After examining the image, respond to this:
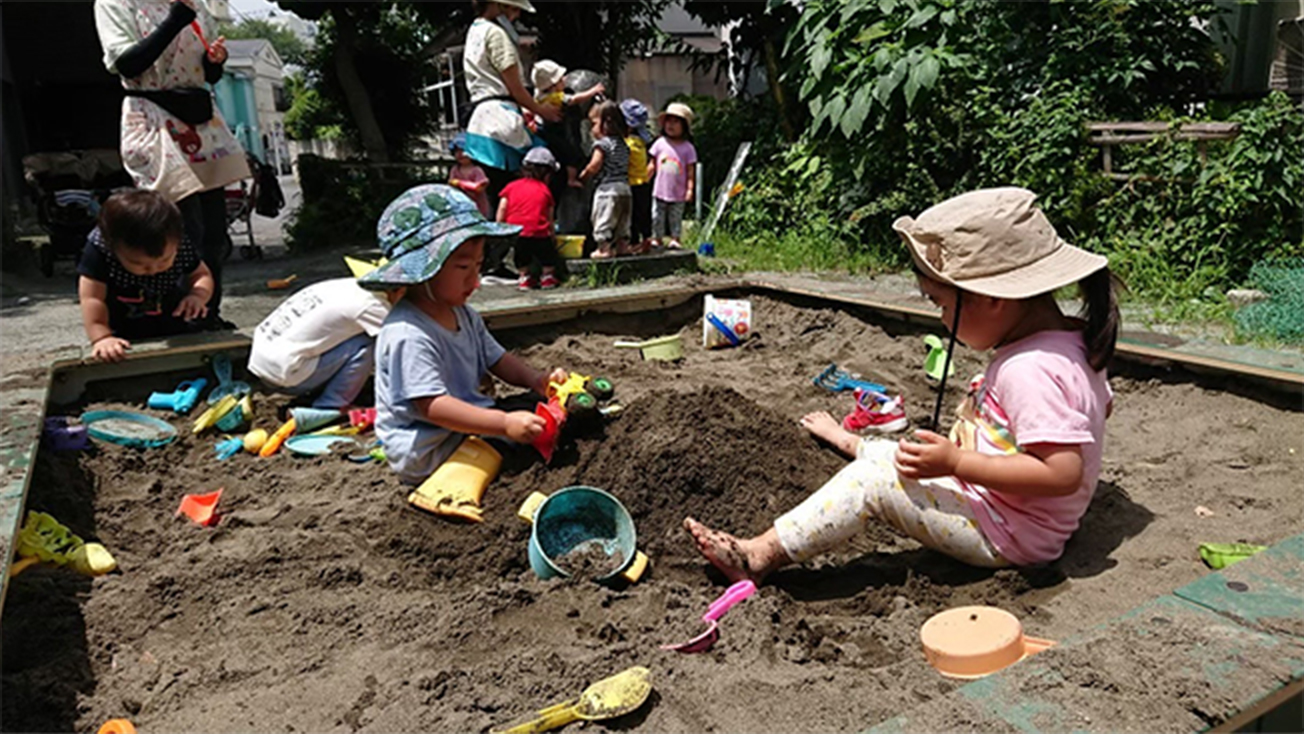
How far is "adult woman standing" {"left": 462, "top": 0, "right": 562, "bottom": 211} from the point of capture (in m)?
5.53

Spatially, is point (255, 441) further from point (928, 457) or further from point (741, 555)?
point (928, 457)

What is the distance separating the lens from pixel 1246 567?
5.40 ft

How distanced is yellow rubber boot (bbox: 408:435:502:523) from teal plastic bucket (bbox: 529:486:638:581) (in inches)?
9.2

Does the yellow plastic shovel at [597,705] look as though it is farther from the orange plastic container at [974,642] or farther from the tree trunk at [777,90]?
the tree trunk at [777,90]

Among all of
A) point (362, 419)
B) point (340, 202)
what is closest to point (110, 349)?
point (362, 419)

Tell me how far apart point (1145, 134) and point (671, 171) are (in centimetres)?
340

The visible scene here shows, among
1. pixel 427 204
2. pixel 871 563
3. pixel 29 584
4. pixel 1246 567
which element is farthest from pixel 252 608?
pixel 1246 567

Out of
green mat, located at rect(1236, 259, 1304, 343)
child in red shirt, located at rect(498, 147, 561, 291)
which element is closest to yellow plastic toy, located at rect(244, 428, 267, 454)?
child in red shirt, located at rect(498, 147, 561, 291)

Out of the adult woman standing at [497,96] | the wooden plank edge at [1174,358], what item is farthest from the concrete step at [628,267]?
the wooden plank edge at [1174,358]

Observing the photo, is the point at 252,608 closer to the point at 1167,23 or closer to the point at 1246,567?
the point at 1246,567

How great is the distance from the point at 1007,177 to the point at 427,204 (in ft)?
14.8

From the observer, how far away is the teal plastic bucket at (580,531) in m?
2.19

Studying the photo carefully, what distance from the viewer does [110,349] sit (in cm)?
343

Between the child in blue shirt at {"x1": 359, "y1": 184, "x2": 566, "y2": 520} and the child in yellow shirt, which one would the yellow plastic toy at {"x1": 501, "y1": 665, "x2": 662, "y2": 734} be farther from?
the child in yellow shirt
